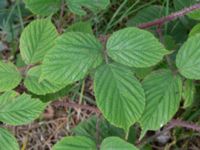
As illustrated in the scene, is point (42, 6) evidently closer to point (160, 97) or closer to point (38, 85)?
point (38, 85)

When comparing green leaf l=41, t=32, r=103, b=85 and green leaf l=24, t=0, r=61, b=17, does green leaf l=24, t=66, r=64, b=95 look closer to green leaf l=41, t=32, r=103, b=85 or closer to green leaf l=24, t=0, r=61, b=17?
green leaf l=41, t=32, r=103, b=85

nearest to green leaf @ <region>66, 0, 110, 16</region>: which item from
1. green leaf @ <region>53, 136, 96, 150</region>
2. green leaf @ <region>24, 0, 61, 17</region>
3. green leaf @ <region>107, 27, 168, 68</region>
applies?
green leaf @ <region>24, 0, 61, 17</region>

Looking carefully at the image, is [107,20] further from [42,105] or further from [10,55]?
[42,105]

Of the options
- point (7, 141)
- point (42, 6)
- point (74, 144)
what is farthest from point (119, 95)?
point (42, 6)

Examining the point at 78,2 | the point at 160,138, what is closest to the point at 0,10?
the point at 78,2

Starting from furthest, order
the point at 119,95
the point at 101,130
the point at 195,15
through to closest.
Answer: the point at 101,130 → the point at 195,15 → the point at 119,95

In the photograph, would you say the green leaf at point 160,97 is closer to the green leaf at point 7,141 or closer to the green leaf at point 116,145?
the green leaf at point 116,145

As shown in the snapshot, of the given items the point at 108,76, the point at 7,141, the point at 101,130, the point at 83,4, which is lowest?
the point at 101,130
